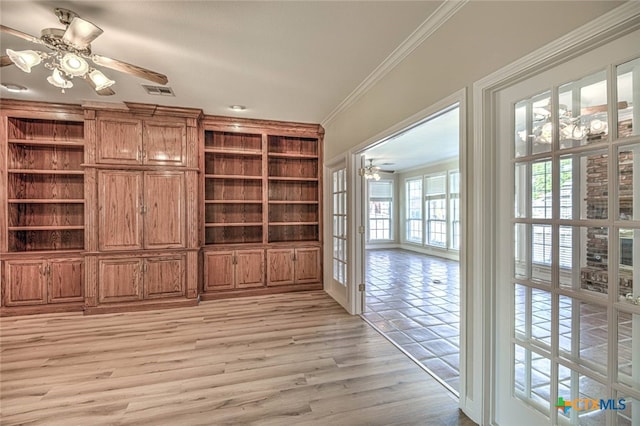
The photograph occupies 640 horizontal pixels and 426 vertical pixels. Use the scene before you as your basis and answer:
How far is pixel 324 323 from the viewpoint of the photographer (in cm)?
348

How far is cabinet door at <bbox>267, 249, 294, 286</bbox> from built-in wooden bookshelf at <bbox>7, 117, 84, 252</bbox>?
271 cm

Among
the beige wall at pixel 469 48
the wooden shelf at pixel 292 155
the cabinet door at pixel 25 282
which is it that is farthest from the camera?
the wooden shelf at pixel 292 155

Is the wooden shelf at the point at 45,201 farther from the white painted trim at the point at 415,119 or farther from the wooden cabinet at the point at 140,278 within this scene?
the white painted trim at the point at 415,119

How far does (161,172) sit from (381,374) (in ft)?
12.3

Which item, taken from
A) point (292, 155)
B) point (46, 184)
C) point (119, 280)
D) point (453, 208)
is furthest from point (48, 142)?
point (453, 208)

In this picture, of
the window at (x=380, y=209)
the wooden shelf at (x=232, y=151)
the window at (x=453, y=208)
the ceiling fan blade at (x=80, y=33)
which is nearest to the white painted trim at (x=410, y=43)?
the wooden shelf at (x=232, y=151)

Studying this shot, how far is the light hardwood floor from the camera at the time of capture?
6.40 feet

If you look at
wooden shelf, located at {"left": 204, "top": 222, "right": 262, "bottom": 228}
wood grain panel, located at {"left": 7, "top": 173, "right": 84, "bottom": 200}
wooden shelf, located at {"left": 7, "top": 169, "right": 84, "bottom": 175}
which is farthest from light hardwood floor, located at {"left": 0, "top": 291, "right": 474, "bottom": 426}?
wooden shelf, located at {"left": 7, "top": 169, "right": 84, "bottom": 175}

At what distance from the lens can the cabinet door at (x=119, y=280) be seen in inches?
152

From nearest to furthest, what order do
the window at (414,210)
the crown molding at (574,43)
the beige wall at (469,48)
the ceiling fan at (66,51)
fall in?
1. the crown molding at (574,43)
2. the beige wall at (469,48)
3. the ceiling fan at (66,51)
4. the window at (414,210)

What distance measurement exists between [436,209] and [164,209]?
7.34 m

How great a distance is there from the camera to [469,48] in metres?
1.83

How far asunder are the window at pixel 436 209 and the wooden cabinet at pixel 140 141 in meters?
6.96

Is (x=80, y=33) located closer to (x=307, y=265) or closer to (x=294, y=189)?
(x=294, y=189)
